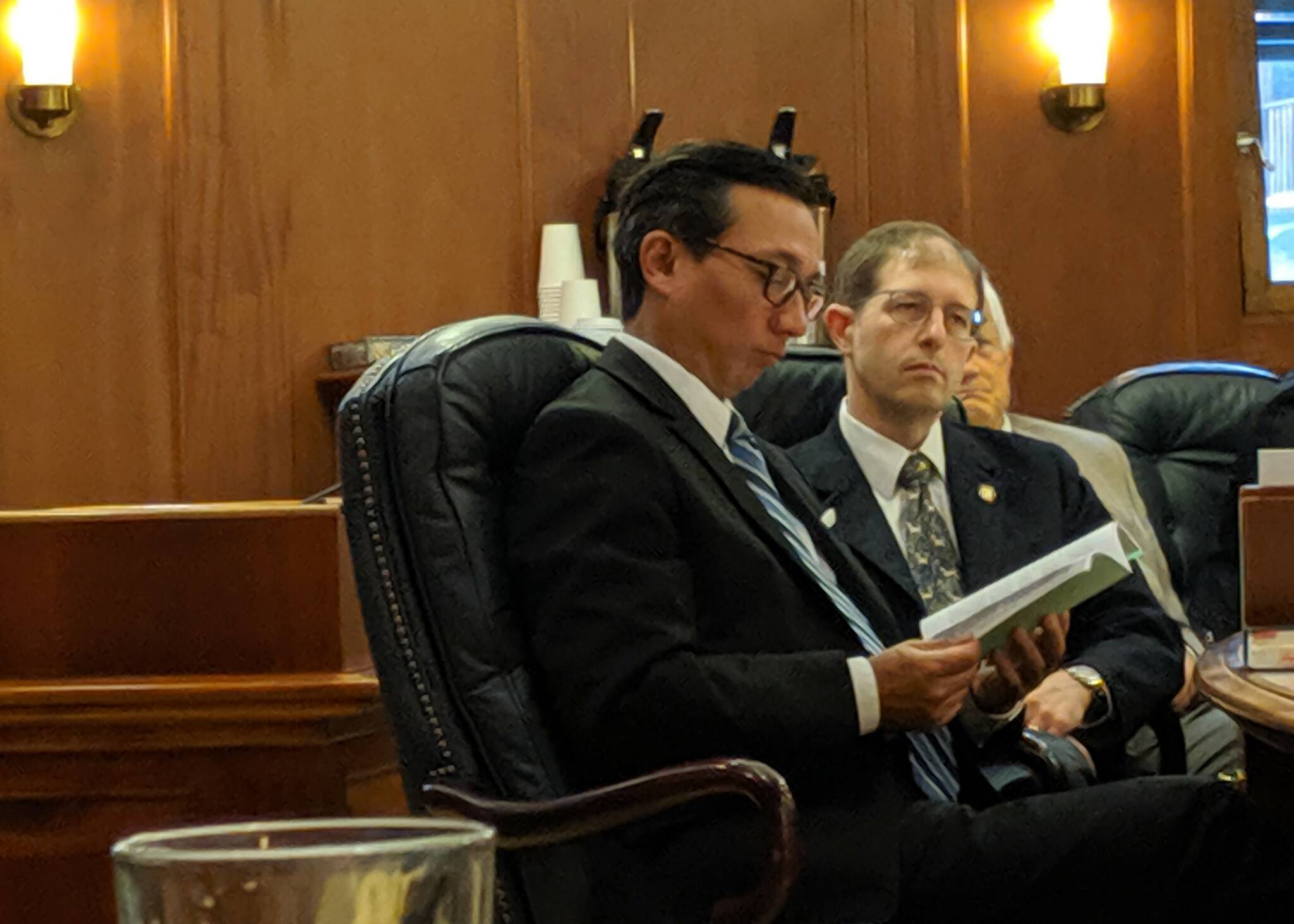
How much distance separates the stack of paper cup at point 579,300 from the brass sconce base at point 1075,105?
5.08ft

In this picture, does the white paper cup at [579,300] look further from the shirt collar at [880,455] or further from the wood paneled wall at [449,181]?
the shirt collar at [880,455]

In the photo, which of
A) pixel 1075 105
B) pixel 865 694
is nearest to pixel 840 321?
pixel 865 694

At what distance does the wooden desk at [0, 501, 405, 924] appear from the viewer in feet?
6.43

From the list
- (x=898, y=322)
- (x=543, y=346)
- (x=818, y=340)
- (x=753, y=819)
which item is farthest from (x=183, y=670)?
(x=818, y=340)

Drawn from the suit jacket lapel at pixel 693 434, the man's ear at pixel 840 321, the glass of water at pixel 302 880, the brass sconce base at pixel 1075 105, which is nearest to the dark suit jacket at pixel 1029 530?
the man's ear at pixel 840 321

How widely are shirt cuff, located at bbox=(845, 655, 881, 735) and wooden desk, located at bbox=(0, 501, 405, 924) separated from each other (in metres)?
0.53

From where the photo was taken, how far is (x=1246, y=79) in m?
5.34

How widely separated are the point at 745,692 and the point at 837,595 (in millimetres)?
238

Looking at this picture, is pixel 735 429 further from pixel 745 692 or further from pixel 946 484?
pixel 946 484

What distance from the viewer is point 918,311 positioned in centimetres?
271

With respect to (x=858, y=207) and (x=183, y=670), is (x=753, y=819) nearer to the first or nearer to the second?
(x=183, y=670)

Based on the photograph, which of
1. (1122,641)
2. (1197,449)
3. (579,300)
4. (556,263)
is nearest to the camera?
(1122,641)

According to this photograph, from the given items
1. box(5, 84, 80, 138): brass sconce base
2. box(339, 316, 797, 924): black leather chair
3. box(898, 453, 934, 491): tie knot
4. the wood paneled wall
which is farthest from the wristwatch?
box(5, 84, 80, 138): brass sconce base

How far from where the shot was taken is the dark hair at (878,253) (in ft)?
9.05
